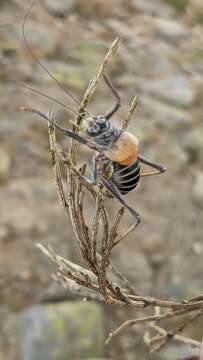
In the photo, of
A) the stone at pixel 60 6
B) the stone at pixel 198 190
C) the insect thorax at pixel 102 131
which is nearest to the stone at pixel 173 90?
the stone at pixel 198 190

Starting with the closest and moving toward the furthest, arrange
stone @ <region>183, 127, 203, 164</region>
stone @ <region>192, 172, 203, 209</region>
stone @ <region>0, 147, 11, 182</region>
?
stone @ <region>0, 147, 11, 182</region> → stone @ <region>192, 172, 203, 209</region> → stone @ <region>183, 127, 203, 164</region>

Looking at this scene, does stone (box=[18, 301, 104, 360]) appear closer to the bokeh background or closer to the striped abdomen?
the bokeh background

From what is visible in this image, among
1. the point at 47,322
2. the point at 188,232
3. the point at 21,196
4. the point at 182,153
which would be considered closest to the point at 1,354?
the point at 47,322

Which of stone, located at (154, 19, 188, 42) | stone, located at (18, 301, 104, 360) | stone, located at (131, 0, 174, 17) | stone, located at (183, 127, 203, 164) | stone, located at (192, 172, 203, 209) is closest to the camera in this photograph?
stone, located at (18, 301, 104, 360)

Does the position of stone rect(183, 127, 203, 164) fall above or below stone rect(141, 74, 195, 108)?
below

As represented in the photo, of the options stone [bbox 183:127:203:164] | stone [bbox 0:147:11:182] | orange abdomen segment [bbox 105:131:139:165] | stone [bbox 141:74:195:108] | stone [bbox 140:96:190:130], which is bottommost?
orange abdomen segment [bbox 105:131:139:165]

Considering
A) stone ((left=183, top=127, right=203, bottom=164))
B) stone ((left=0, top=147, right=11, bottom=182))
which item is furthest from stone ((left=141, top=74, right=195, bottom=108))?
stone ((left=0, top=147, right=11, bottom=182))
